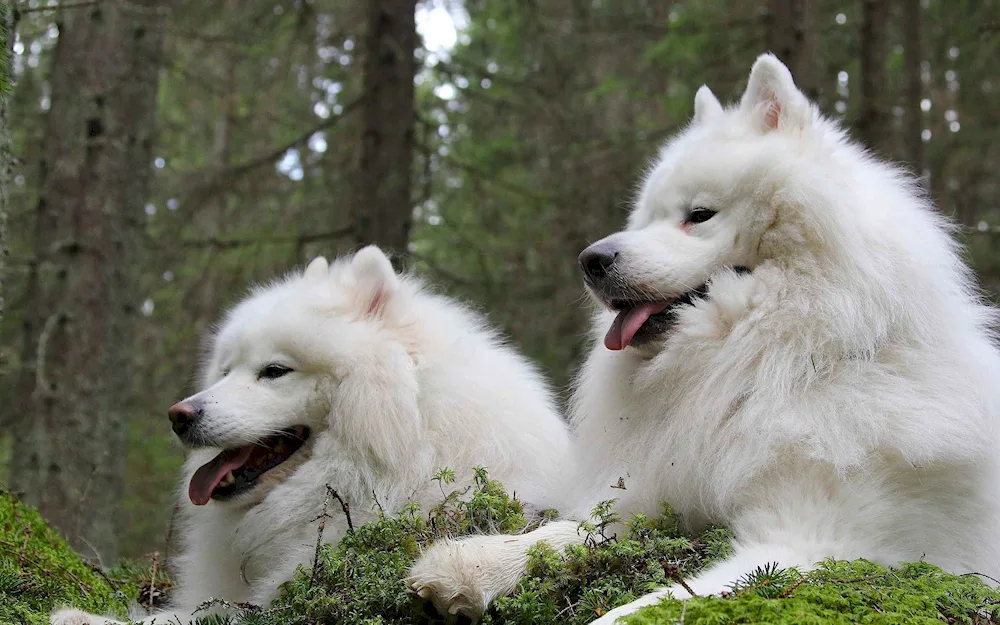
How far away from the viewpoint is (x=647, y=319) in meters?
3.45

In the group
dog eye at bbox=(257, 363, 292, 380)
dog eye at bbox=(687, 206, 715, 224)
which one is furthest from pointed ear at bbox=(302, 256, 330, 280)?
dog eye at bbox=(687, 206, 715, 224)

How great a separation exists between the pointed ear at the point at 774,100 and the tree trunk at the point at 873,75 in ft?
20.7

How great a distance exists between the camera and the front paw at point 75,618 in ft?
11.1

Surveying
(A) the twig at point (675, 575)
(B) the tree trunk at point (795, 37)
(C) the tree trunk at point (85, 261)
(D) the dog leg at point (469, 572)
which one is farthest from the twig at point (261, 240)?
(A) the twig at point (675, 575)

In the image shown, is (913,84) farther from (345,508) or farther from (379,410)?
(345,508)

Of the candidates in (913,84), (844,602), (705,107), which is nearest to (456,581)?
(844,602)

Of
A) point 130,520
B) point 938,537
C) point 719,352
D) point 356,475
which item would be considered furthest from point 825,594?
point 130,520

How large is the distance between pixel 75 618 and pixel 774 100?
3443 mm

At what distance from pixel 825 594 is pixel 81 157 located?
6647 millimetres

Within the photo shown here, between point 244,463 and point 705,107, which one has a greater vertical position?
point 705,107

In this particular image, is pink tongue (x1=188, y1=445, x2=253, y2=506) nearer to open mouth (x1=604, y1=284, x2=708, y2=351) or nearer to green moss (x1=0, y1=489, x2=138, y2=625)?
green moss (x1=0, y1=489, x2=138, y2=625)

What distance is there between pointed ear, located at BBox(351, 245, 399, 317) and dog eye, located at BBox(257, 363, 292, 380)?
1.58 ft

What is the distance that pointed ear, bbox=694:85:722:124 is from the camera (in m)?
4.00

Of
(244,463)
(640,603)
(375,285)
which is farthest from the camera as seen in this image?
(375,285)
